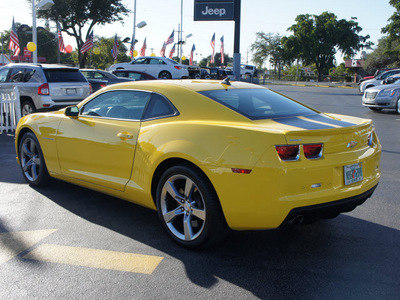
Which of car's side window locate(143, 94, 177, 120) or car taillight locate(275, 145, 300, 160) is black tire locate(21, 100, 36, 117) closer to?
car's side window locate(143, 94, 177, 120)

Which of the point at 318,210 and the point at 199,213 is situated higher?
the point at 318,210

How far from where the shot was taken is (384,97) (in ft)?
55.4

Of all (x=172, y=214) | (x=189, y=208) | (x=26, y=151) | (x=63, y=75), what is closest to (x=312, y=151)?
(x=189, y=208)

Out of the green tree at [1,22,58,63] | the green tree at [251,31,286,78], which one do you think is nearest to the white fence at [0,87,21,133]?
the green tree at [1,22,58,63]

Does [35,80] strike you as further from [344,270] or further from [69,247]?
[344,270]

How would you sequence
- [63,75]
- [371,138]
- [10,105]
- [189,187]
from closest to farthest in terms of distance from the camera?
[189,187] → [371,138] → [10,105] → [63,75]

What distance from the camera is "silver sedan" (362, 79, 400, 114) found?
16.8 meters

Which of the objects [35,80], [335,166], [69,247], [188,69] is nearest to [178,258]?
[69,247]

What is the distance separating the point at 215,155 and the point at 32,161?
3.26 meters

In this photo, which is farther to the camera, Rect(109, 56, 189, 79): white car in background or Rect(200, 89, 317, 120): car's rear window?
Rect(109, 56, 189, 79): white car in background

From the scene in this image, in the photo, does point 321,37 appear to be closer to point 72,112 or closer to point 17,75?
point 17,75

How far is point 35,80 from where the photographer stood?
11.5m

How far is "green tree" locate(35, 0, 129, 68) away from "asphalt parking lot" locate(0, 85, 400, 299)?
39666mm

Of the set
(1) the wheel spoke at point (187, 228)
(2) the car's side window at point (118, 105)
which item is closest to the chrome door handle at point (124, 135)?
(2) the car's side window at point (118, 105)
